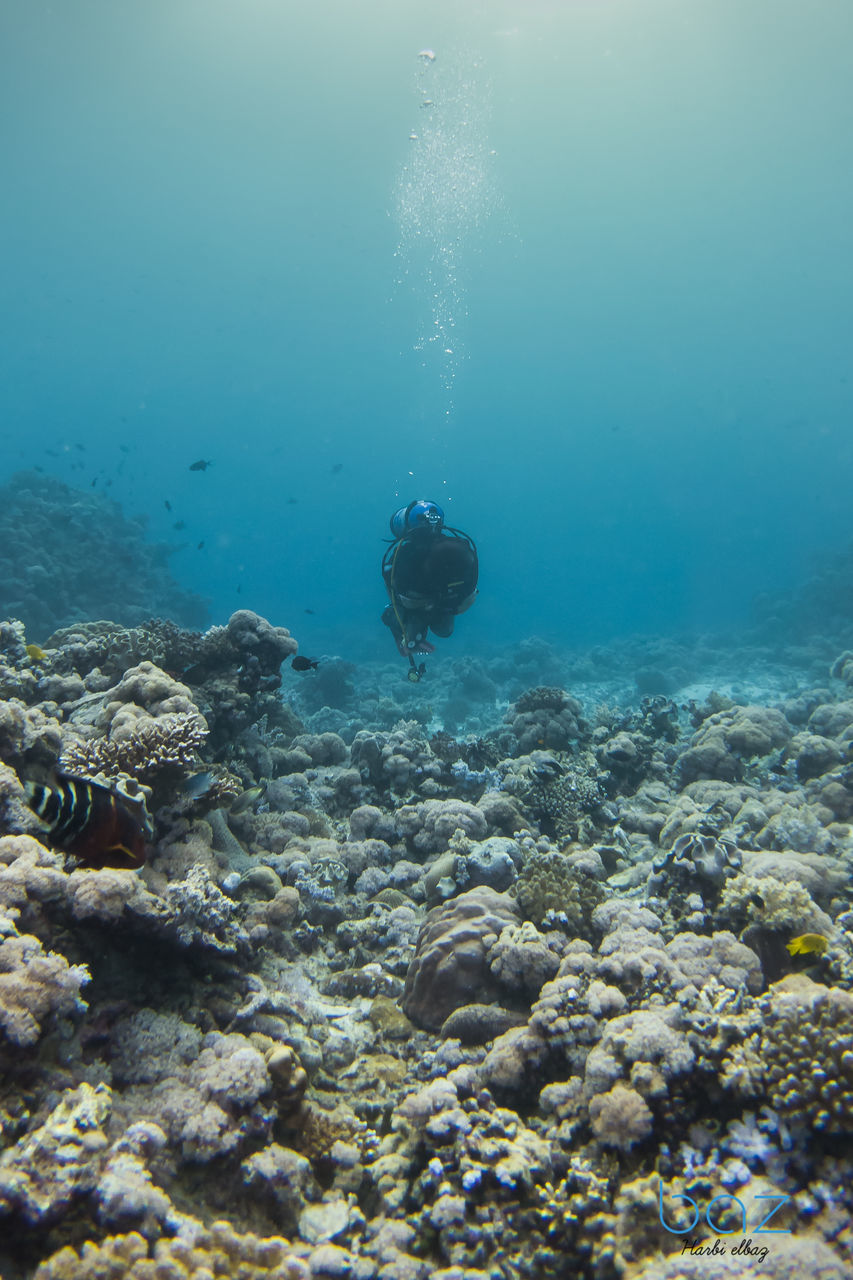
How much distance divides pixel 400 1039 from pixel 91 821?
3.21 meters

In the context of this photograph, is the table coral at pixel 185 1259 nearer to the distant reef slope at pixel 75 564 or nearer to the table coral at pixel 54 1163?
the table coral at pixel 54 1163

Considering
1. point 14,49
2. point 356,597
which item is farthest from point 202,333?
point 14,49

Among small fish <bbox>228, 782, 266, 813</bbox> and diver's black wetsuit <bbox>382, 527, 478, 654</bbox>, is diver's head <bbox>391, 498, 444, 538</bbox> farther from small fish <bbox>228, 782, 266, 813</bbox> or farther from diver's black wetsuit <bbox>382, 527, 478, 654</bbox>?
small fish <bbox>228, 782, 266, 813</bbox>

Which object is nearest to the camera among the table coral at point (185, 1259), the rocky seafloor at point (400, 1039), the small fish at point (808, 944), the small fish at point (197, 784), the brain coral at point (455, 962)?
the table coral at point (185, 1259)

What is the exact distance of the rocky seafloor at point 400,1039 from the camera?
7.48ft

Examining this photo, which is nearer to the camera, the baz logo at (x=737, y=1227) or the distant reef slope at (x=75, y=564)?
the baz logo at (x=737, y=1227)

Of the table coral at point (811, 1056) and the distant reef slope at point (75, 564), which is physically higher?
the distant reef slope at point (75, 564)

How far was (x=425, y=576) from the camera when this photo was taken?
39.2 ft

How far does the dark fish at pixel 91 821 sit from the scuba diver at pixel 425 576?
9040 millimetres

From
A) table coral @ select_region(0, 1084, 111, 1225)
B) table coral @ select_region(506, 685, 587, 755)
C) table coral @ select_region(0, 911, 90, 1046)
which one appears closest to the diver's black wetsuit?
table coral @ select_region(506, 685, 587, 755)

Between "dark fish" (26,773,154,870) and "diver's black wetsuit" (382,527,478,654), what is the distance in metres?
9.14

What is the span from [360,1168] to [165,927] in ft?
5.96

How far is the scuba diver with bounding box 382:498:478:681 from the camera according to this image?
1177cm

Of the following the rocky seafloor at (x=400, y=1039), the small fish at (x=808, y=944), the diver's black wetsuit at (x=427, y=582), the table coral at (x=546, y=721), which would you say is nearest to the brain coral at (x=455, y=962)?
the rocky seafloor at (x=400, y=1039)
